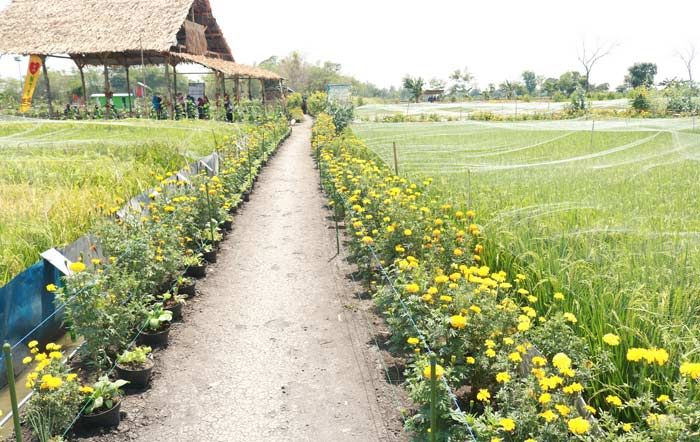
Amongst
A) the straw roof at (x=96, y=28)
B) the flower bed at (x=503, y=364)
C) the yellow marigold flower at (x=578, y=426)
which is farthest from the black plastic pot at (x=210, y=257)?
the straw roof at (x=96, y=28)

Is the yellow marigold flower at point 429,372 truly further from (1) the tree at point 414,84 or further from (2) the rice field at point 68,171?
(1) the tree at point 414,84

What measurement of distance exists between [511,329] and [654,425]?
3.75 feet

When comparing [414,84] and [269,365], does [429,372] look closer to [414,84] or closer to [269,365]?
[269,365]

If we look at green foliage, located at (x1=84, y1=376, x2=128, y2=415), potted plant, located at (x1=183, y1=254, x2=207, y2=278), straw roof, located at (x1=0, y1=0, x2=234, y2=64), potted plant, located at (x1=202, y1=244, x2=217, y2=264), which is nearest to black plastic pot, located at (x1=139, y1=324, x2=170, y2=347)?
green foliage, located at (x1=84, y1=376, x2=128, y2=415)

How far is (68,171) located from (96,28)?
1556 centimetres

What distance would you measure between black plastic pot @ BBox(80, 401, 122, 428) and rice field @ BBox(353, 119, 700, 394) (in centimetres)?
295

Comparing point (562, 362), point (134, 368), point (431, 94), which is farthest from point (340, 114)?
point (431, 94)

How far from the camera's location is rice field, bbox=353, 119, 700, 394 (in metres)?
3.17

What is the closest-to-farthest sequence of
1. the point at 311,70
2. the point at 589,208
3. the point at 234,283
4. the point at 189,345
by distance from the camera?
1. the point at 189,345
2. the point at 589,208
3. the point at 234,283
4. the point at 311,70

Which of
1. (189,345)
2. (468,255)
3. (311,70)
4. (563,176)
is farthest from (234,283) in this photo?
(311,70)

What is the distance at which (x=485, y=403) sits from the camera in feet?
10.6

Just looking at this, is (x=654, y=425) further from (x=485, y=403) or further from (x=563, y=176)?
(x=563, y=176)

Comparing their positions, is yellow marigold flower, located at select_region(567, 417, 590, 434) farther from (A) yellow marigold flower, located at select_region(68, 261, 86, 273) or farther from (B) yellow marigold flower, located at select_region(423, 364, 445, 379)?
(A) yellow marigold flower, located at select_region(68, 261, 86, 273)

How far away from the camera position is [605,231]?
4148mm
